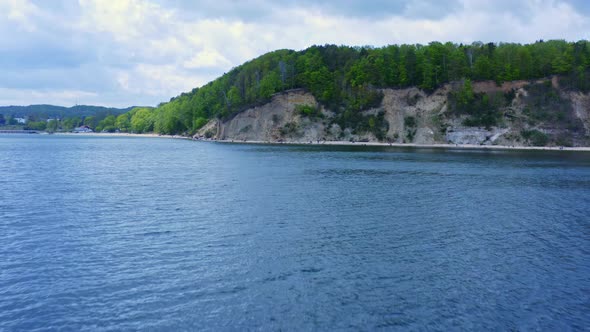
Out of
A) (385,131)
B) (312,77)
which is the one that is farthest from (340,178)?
(312,77)

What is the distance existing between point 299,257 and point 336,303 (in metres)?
5.92

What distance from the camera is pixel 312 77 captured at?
159125 millimetres

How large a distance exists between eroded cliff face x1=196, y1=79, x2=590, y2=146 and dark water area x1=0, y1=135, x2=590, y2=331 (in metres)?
85.3

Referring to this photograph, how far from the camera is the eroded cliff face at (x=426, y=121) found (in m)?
122

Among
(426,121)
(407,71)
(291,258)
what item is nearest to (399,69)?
(407,71)

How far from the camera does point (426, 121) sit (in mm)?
134250

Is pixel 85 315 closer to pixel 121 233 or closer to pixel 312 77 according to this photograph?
pixel 121 233

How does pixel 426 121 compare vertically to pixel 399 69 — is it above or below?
below

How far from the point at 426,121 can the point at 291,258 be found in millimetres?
119827

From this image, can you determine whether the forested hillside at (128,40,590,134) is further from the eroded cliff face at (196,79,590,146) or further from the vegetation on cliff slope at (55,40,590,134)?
→ the eroded cliff face at (196,79,590,146)

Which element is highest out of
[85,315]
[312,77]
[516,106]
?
[312,77]

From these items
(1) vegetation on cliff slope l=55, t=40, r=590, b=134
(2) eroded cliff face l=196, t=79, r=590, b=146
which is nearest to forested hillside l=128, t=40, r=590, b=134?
(1) vegetation on cliff slope l=55, t=40, r=590, b=134

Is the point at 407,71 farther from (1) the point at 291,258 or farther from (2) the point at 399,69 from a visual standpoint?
(1) the point at 291,258

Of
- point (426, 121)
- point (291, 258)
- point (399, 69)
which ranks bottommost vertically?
point (291, 258)
